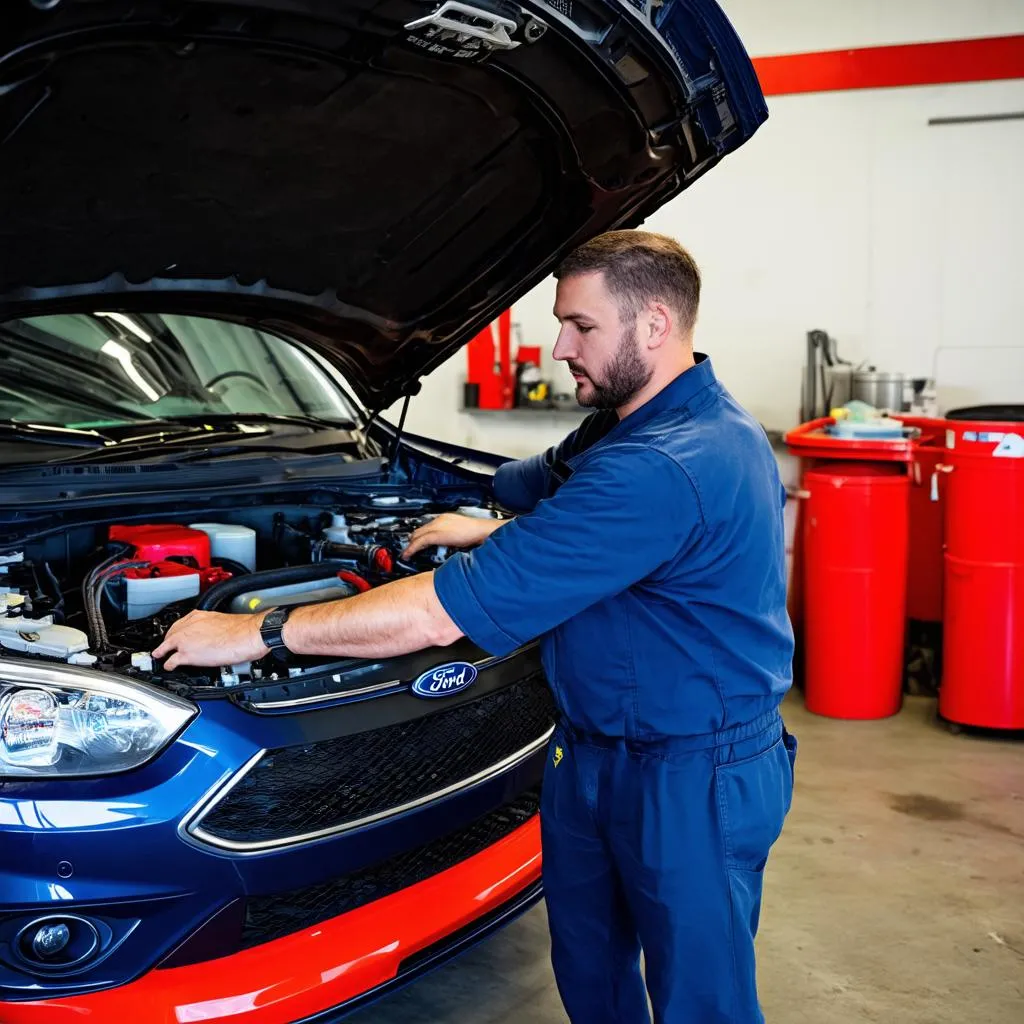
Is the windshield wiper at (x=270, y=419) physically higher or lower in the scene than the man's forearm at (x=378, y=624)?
higher

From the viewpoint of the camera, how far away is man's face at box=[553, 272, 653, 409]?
5.57ft

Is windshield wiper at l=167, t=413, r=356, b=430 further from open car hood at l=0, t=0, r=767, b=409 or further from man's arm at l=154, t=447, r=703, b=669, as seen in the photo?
man's arm at l=154, t=447, r=703, b=669

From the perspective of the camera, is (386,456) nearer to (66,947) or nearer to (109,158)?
(109,158)

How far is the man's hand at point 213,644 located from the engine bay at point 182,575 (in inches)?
1.1

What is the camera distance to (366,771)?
170 centimetres

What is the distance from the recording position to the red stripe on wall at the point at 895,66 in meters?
4.81

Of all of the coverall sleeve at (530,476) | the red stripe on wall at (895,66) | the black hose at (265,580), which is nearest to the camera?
the black hose at (265,580)

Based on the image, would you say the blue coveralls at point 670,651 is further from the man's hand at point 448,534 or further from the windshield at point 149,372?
the windshield at point 149,372

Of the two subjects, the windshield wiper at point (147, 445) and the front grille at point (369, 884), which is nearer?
the front grille at point (369, 884)

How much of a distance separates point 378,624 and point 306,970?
54 cm

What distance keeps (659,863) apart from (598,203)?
146cm

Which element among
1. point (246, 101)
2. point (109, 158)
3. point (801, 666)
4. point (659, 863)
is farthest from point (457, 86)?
point (801, 666)

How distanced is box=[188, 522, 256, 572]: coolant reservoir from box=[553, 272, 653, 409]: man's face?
2.90 ft

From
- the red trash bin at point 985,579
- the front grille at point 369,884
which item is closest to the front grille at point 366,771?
the front grille at point 369,884
